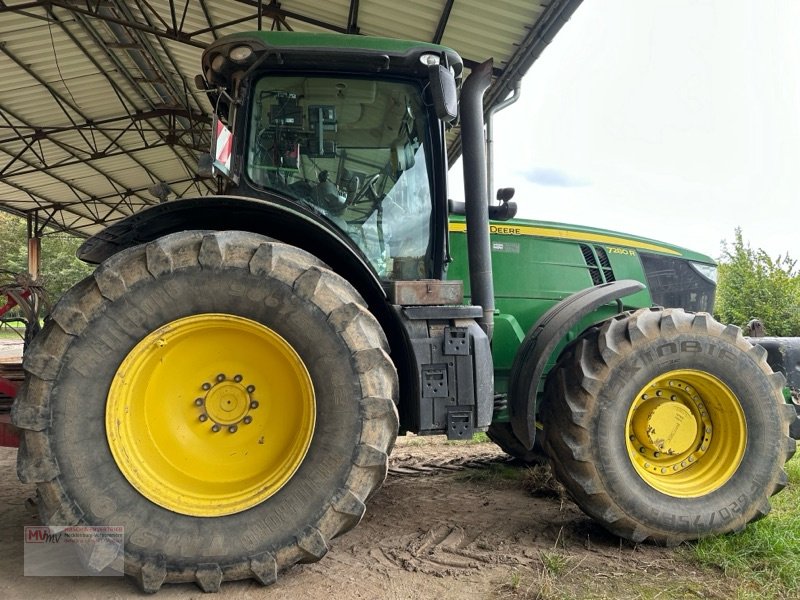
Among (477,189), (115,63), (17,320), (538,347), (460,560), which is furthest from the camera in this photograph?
(115,63)

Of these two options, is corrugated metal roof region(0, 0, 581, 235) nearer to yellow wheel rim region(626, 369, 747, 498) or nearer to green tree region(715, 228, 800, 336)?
yellow wheel rim region(626, 369, 747, 498)

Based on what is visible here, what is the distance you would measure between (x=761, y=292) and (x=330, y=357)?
1441 cm

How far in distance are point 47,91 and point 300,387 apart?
11.0m

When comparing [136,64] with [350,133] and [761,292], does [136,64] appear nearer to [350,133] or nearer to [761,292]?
[350,133]

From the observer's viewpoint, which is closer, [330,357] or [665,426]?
[330,357]

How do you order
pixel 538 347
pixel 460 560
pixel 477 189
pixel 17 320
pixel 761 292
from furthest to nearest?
1. pixel 761 292
2. pixel 17 320
3. pixel 538 347
4. pixel 477 189
5. pixel 460 560

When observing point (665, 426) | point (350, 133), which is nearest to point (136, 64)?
point (350, 133)

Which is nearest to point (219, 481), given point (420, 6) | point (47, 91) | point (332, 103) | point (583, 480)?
point (583, 480)

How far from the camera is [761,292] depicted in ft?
44.4

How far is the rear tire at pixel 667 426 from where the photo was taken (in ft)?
9.16

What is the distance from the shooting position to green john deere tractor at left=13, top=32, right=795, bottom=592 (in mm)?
2232

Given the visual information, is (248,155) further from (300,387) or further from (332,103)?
(300,387)

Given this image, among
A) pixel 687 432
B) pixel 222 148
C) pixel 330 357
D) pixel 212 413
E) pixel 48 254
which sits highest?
pixel 48 254

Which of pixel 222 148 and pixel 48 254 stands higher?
pixel 48 254
